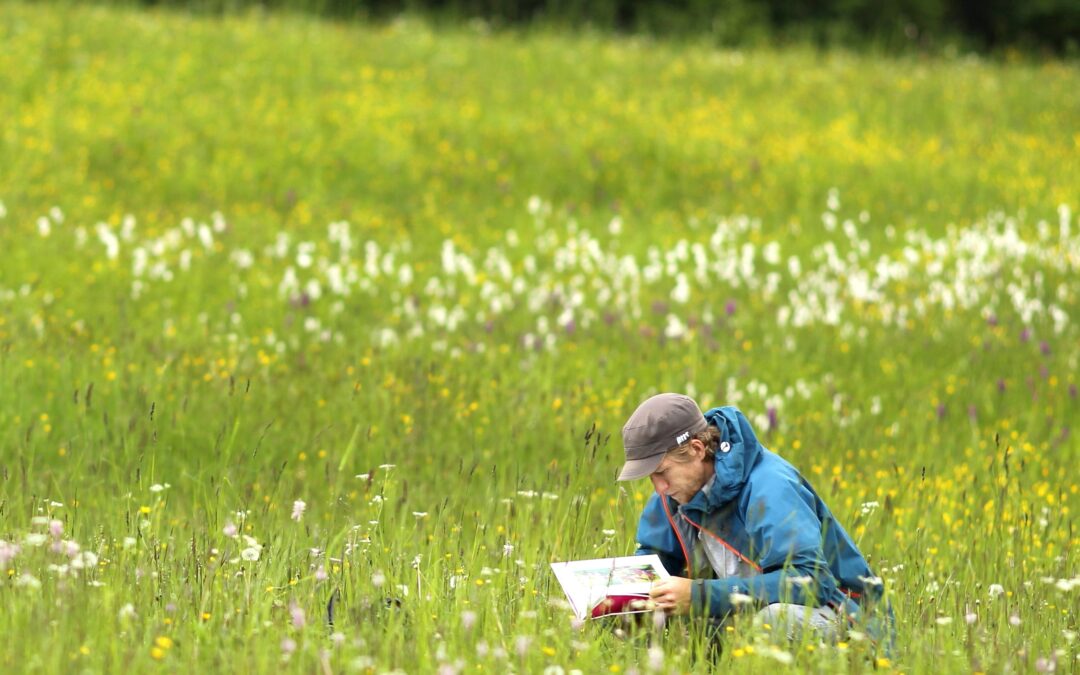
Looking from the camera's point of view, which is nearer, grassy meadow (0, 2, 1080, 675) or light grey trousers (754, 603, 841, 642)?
light grey trousers (754, 603, 841, 642)

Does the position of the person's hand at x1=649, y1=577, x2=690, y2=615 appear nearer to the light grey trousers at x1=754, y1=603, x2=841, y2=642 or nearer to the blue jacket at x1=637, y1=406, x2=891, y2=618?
the blue jacket at x1=637, y1=406, x2=891, y2=618

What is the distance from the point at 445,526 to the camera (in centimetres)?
518

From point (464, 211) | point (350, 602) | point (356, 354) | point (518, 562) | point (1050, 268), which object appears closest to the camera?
point (350, 602)

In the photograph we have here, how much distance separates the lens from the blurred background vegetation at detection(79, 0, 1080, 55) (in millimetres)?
25578

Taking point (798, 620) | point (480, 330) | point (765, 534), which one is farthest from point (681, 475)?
point (480, 330)

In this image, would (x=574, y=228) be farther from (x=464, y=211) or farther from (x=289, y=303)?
(x=289, y=303)

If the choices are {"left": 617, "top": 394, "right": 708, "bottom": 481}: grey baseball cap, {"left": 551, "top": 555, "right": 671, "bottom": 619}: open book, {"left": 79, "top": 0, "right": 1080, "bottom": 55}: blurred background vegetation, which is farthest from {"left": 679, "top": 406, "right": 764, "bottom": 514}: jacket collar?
{"left": 79, "top": 0, "right": 1080, "bottom": 55}: blurred background vegetation

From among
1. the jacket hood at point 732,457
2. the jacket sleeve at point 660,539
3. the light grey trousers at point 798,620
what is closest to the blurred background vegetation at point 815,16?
the jacket sleeve at point 660,539

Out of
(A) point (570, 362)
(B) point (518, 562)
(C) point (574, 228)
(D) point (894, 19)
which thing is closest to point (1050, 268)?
(C) point (574, 228)

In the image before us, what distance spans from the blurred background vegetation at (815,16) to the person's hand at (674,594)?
2151 centimetres

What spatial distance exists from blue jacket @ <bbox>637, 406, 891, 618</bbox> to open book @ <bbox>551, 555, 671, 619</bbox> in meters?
0.16

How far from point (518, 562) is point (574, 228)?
7821 mm

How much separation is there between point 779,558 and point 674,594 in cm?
34

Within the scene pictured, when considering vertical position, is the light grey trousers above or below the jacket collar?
below
